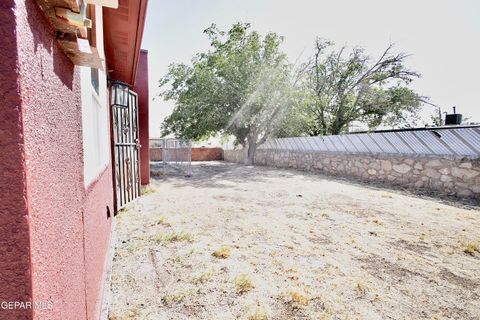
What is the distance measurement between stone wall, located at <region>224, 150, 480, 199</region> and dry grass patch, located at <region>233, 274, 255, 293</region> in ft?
23.3

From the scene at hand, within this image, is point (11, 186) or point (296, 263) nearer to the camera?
point (11, 186)

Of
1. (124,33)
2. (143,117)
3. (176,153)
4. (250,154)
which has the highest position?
(124,33)

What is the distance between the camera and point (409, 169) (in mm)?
8109

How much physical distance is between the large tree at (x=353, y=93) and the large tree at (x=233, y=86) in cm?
213

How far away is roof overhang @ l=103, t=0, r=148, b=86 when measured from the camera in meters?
2.49

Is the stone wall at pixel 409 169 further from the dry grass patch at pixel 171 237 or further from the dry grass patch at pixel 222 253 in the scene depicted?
the dry grass patch at pixel 171 237

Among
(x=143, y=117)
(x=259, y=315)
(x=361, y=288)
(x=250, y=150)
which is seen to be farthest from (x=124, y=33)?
(x=250, y=150)

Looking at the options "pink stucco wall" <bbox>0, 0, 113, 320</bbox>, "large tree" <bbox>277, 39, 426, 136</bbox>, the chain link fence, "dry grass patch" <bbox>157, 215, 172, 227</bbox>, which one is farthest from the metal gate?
"large tree" <bbox>277, 39, 426, 136</bbox>

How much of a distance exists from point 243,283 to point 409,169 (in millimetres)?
7914

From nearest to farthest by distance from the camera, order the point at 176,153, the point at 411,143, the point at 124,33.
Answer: the point at 124,33, the point at 411,143, the point at 176,153

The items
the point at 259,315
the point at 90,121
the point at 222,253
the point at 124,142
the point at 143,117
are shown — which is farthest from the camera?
the point at 143,117

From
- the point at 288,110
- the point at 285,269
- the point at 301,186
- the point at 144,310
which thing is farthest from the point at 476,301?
the point at 288,110

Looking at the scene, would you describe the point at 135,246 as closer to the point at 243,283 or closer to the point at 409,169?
the point at 243,283

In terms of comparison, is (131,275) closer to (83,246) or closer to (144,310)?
(144,310)
